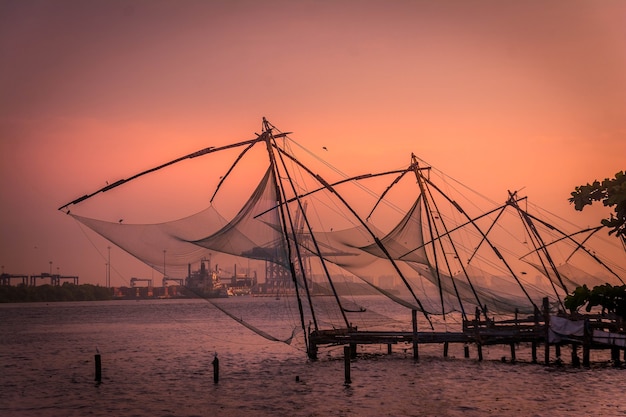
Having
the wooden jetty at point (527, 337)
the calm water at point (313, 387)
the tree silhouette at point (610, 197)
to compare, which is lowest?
the calm water at point (313, 387)

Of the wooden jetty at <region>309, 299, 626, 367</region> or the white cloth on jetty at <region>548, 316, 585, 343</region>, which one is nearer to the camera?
the wooden jetty at <region>309, 299, 626, 367</region>

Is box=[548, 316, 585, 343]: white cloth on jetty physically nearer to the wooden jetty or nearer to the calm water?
the wooden jetty

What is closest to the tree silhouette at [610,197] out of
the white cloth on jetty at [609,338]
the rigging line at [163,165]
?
the white cloth on jetty at [609,338]

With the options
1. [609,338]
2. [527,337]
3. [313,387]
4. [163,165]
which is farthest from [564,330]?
[163,165]

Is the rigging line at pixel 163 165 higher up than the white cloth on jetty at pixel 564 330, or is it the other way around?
the rigging line at pixel 163 165

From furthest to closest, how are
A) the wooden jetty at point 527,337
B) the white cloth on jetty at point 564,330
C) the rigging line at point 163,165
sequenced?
the white cloth on jetty at point 564,330 → the wooden jetty at point 527,337 → the rigging line at point 163,165

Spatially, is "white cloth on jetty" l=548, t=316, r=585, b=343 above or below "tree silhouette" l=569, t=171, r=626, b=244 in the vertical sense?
below

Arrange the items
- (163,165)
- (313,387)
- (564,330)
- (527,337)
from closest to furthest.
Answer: (163,165) → (313,387) → (564,330) → (527,337)

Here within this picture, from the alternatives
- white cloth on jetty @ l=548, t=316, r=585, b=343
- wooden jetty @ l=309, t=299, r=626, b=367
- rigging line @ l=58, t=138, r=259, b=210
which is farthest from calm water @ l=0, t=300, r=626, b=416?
rigging line @ l=58, t=138, r=259, b=210

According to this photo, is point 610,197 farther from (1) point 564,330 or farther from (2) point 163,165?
(2) point 163,165

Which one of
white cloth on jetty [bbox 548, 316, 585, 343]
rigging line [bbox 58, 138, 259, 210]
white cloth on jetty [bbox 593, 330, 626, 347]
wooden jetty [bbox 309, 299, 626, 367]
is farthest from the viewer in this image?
white cloth on jetty [bbox 548, 316, 585, 343]

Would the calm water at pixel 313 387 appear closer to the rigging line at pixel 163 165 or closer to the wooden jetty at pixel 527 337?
the wooden jetty at pixel 527 337

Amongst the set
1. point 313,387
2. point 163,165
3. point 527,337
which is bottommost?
point 313,387

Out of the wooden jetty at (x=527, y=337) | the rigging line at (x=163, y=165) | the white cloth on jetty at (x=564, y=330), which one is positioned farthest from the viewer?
the white cloth on jetty at (x=564, y=330)
